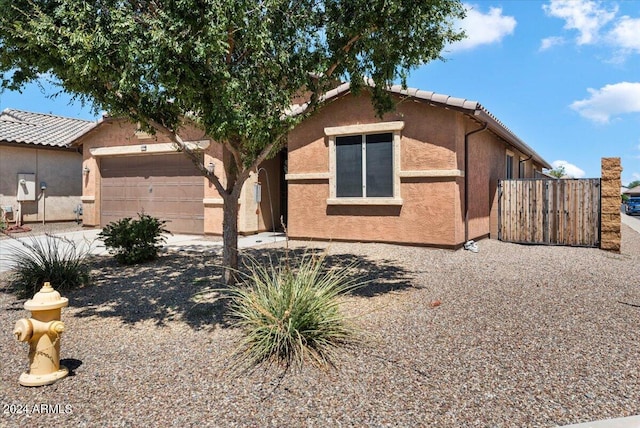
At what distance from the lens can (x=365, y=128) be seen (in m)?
11.4

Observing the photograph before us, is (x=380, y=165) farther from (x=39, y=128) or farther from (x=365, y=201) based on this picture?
(x=39, y=128)

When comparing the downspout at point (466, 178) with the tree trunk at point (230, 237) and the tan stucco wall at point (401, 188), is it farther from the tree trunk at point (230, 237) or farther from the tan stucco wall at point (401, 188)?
the tree trunk at point (230, 237)

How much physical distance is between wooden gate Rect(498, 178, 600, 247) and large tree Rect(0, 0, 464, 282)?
696 cm

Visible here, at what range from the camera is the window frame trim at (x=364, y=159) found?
11.1m

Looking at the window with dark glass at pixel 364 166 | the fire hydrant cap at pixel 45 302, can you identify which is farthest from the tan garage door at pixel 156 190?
the fire hydrant cap at pixel 45 302

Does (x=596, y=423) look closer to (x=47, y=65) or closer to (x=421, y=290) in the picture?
(x=421, y=290)

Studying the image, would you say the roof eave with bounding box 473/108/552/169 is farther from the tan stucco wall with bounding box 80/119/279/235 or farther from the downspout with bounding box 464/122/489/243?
Result: the tan stucco wall with bounding box 80/119/279/235

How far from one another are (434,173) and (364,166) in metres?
1.92

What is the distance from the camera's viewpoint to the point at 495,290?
686cm

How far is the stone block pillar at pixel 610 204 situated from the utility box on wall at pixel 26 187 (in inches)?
803

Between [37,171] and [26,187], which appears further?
[37,171]

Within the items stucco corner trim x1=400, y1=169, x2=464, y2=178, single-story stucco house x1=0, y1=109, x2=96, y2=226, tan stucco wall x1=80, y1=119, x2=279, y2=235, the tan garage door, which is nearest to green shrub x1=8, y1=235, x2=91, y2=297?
tan stucco wall x1=80, y1=119, x2=279, y2=235

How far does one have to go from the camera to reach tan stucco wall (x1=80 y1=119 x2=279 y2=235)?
45.6 feet

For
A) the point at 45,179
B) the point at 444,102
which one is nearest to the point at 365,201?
the point at 444,102
